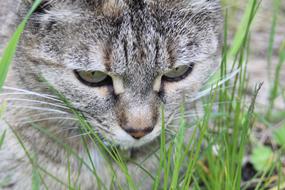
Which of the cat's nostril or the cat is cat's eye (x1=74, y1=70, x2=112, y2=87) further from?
the cat's nostril

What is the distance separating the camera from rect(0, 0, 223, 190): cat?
6.01 feet

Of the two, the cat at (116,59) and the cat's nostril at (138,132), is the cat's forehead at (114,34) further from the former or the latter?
the cat's nostril at (138,132)

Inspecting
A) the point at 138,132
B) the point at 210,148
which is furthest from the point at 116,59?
the point at 210,148

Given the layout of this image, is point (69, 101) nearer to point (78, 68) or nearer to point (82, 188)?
point (78, 68)

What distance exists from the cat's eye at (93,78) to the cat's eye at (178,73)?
19 cm

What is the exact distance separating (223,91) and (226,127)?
141mm

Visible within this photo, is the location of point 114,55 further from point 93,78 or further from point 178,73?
point 178,73

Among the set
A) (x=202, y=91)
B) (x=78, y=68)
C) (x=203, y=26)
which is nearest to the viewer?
(x=78, y=68)

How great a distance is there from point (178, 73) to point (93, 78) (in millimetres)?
290

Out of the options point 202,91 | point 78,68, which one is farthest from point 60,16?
point 202,91

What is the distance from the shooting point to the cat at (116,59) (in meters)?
1.83

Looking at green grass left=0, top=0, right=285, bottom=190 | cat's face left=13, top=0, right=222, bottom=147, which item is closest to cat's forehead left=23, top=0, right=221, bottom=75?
cat's face left=13, top=0, right=222, bottom=147

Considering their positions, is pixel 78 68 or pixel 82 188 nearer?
pixel 78 68

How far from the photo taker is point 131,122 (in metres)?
1.83
